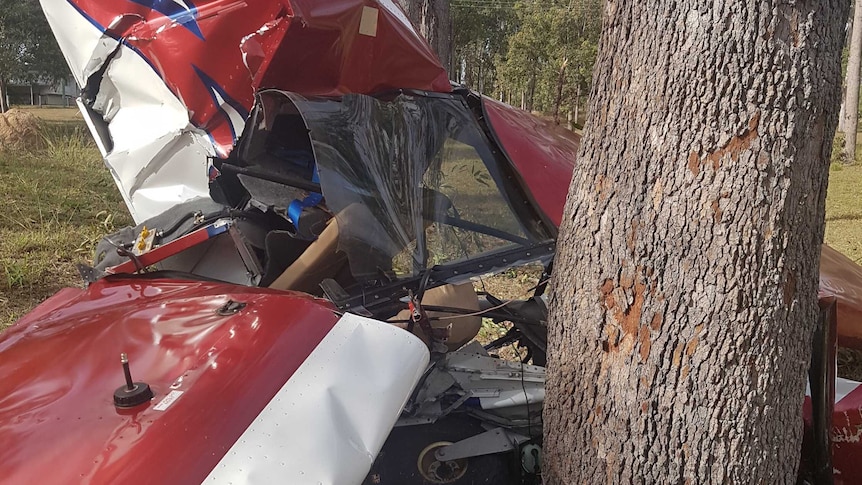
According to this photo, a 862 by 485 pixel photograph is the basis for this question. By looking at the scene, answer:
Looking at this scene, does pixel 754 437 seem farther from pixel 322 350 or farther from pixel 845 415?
pixel 322 350

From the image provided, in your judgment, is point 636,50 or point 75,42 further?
point 75,42

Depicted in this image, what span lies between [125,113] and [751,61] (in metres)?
3.04

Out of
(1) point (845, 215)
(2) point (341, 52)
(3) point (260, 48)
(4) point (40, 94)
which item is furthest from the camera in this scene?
(4) point (40, 94)

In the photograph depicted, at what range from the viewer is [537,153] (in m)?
3.09

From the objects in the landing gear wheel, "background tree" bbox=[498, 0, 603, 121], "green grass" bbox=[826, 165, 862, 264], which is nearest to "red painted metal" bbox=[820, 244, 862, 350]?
the landing gear wheel

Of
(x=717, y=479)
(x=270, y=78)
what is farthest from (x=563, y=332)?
(x=270, y=78)

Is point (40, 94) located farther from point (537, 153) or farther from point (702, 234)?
point (702, 234)

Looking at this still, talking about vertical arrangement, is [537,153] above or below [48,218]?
above

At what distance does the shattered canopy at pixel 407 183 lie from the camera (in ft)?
7.79

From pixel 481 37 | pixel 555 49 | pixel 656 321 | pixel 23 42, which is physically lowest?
pixel 656 321

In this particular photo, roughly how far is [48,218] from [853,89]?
60.1 ft

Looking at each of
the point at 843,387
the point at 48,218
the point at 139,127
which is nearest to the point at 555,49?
the point at 48,218

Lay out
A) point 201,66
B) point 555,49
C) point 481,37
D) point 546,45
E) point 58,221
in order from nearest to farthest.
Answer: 1. point 201,66
2. point 58,221
3. point 555,49
4. point 546,45
5. point 481,37

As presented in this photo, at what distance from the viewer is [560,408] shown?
2055 millimetres
